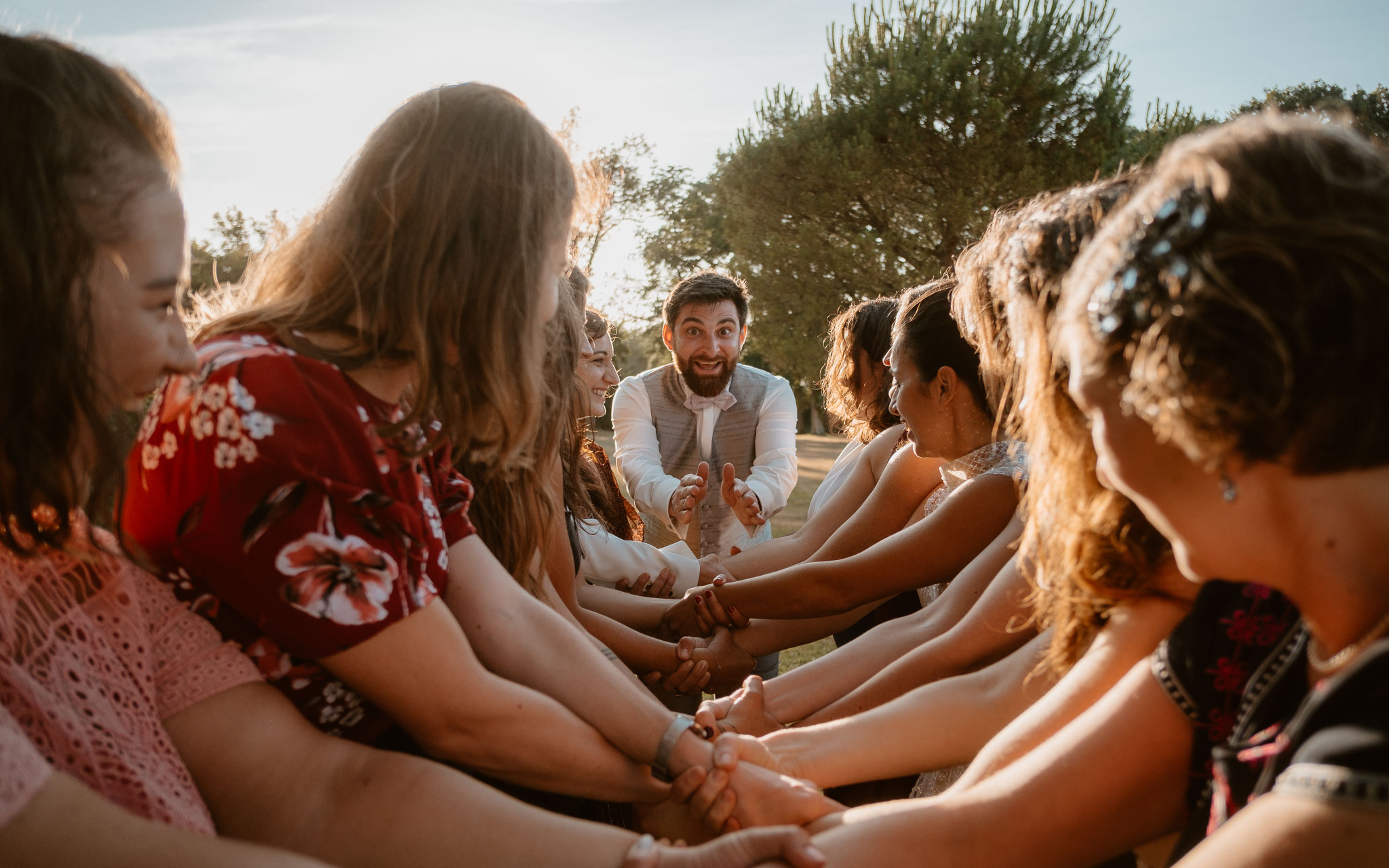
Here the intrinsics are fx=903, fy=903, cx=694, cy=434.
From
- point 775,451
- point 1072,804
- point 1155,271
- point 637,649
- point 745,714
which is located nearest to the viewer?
point 1155,271

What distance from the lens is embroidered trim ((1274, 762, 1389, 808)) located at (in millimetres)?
891

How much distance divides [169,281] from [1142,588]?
167cm

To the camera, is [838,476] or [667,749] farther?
[838,476]

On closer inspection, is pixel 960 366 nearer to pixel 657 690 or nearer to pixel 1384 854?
pixel 657 690

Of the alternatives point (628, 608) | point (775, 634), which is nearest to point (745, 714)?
point (775, 634)

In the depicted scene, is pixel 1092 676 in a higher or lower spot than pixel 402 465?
lower

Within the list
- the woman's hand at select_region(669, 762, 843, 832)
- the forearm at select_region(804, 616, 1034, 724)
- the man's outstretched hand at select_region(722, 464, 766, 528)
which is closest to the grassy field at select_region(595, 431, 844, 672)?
the man's outstretched hand at select_region(722, 464, 766, 528)

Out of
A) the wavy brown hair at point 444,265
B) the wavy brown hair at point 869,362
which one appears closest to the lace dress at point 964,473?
the wavy brown hair at point 869,362

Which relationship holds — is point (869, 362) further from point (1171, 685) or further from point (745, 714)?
point (1171, 685)

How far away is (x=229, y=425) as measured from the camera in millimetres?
1377

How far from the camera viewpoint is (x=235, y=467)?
1355mm

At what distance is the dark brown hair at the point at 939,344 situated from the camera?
9.61 feet

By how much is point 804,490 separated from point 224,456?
1363cm

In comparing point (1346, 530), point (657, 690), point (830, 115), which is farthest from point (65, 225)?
point (830, 115)
